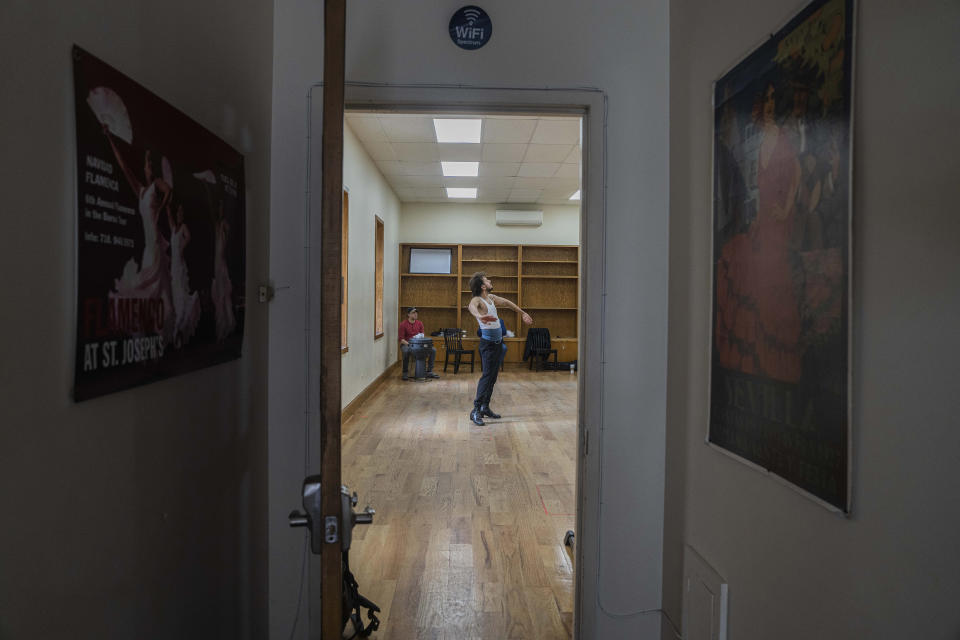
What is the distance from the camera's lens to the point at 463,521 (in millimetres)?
3418

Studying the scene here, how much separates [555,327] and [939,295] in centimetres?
1025

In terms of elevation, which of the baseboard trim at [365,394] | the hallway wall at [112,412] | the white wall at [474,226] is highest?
the white wall at [474,226]

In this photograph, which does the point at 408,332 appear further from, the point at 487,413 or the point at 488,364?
the point at 488,364

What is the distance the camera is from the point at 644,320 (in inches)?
81.7

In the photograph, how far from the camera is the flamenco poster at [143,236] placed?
1062mm

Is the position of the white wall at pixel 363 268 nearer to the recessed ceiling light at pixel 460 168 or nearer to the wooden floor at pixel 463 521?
the wooden floor at pixel 463 521

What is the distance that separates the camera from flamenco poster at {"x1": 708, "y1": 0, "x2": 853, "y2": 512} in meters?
1.13

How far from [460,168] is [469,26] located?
599 centimetres

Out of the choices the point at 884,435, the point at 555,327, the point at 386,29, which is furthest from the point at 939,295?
the point at 555,327

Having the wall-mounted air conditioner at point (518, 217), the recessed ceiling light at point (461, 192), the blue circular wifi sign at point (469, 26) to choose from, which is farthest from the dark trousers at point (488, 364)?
the wall-mounted air conditioner at point (518, 217)

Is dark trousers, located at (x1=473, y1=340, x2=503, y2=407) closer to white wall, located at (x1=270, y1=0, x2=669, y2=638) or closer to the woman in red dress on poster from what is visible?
white wall, located at (x1=270, y1=0, x2=669, y2=638)

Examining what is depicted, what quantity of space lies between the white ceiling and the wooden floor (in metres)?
2.84

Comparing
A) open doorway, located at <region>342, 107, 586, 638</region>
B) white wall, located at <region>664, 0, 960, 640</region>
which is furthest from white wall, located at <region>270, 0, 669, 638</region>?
white wall, located at <region>664, 0, 960, 640</region>

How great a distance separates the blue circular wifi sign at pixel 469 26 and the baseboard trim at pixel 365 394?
4.03m
